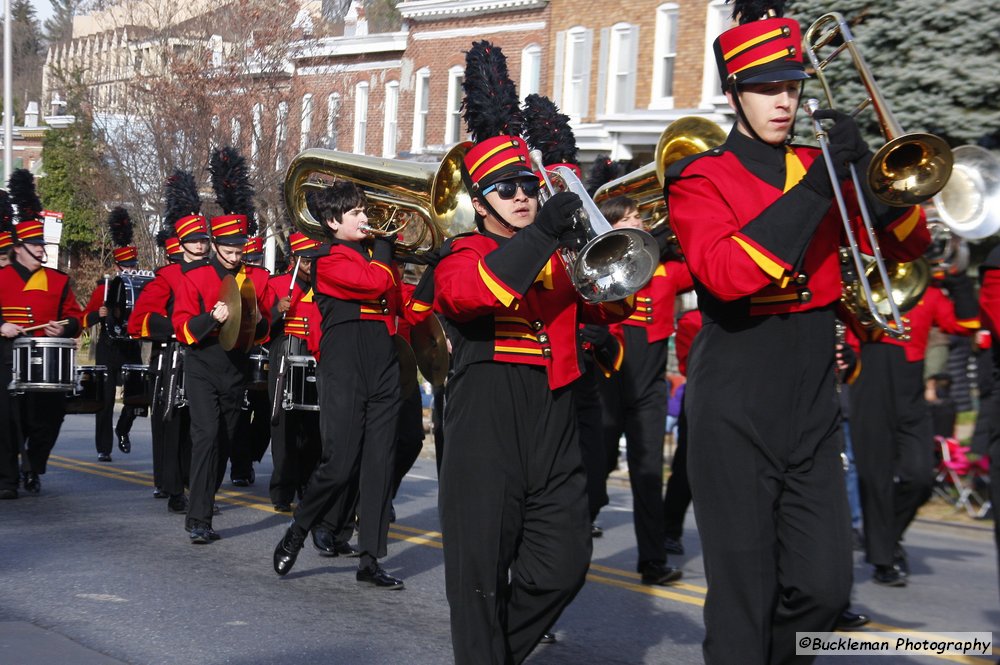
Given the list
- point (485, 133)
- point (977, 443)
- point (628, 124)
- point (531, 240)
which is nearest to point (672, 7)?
point (628, 124)

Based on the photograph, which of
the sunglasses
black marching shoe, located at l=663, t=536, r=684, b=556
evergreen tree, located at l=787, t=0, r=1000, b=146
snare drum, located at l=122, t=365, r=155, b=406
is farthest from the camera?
evergreen tree, located at l=787, t=0, r=1000, b=146

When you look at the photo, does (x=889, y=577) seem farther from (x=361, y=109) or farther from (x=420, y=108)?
(x=361, y=109)

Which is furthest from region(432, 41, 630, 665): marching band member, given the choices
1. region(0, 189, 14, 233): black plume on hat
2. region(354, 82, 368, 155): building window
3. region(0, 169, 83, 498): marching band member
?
region(354, 82, 368, 155): building window

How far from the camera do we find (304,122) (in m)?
31.4

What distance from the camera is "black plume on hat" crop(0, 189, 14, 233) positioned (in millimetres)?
12062

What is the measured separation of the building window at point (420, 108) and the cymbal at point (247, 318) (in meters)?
25.4

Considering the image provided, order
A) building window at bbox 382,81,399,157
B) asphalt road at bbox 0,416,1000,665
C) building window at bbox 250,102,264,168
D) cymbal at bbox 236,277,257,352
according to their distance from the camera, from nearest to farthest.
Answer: asphalt road at bbox 0,416,1000,665, cymbal at bbox 236,277,257,352, building window at bbox 250,102,264,168, building window at bbox 382,81,399,157

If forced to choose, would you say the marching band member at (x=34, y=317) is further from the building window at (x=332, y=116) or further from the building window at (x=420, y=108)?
the building window at (x=420, y=108)

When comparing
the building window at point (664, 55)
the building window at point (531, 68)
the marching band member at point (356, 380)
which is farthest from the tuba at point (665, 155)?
the building window at point (531, 68)

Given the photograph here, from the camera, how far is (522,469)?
16.8 ft

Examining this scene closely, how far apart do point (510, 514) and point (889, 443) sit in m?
4.40

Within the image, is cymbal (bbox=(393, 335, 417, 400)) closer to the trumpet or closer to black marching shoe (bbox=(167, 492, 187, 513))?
black marching shoe (bbox=(167, 492, 187, 513))

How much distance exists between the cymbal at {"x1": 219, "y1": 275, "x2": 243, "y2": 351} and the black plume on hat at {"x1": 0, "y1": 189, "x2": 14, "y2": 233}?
10.7 ft

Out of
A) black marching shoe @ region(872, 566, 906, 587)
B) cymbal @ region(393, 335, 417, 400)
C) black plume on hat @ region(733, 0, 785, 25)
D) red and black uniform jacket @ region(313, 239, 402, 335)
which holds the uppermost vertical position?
black plume on hat @ region(733, 0, 785, 25)
